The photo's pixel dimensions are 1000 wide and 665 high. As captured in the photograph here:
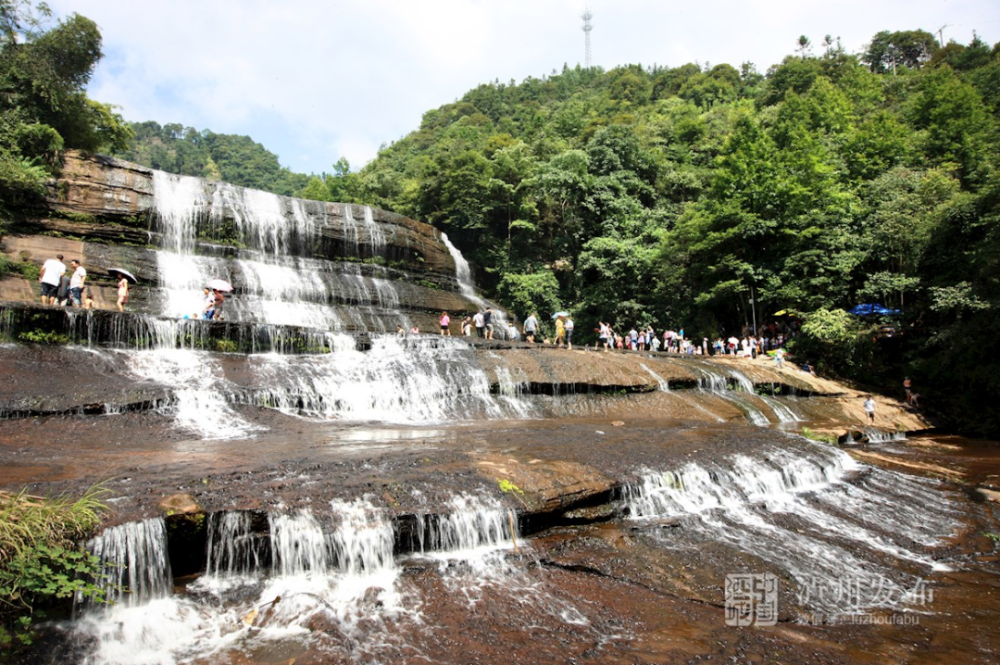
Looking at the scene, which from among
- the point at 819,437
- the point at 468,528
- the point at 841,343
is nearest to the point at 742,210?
the point at 841,343

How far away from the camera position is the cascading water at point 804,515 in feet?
20.5

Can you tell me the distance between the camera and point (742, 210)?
2670 centimetres

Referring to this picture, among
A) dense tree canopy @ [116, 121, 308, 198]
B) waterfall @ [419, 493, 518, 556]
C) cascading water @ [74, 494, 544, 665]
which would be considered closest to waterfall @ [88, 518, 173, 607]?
cascading water @ [74, 494, 544, 665]

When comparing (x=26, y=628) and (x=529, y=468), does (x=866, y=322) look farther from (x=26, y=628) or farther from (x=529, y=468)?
(x=26, y=628)

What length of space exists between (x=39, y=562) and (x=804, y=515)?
8.67m

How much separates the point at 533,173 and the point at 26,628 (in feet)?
113

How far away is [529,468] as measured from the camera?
23.9ft

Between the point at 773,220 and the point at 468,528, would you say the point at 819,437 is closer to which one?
the point at 468,528

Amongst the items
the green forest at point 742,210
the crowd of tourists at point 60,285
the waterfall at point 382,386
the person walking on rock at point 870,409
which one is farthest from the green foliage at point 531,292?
the crowd of tourists at point 60,285

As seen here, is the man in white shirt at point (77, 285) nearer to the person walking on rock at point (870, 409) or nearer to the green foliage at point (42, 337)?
the green foliage at point (42, 337)

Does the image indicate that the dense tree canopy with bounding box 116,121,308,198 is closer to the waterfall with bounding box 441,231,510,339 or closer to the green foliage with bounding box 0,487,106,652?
the waterfall with bounding box 441,231,510,339

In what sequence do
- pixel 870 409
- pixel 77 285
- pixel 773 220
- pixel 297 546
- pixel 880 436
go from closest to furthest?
pixel 297 546, pixel 77 285, pixel 880 436, pixel 870 409, pixel 773 220

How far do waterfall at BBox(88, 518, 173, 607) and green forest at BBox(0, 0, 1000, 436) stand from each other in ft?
64.9

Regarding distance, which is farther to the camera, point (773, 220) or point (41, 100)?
point (773, 220)
